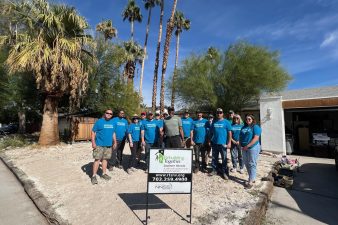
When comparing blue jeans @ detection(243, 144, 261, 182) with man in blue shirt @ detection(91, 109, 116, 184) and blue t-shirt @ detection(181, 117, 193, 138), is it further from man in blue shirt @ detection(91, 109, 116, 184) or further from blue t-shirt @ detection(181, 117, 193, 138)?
man in blue shirt @ detection(91, 109, 116, 184)

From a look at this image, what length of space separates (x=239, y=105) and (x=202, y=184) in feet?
39.0

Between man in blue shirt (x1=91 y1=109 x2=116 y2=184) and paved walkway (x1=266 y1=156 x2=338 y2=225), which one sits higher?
man in blue shirt (x1=91 y1=109 x2=116 y2=184)

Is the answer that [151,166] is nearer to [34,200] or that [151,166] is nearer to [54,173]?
[34,200]

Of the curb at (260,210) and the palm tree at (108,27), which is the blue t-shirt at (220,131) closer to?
the curb at (260,210)

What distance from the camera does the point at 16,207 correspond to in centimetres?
531

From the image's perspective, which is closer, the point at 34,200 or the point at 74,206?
the point at 74,206

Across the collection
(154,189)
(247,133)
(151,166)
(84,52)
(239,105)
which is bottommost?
(154,189)

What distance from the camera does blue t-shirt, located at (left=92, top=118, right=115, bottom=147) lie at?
21.6 ft

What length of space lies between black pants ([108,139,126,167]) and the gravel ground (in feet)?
2.53

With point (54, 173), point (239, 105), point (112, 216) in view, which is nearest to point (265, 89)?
point (239, 105)

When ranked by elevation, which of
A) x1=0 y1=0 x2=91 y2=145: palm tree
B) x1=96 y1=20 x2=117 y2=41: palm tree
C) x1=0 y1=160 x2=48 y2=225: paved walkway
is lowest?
x1=0 y1=160 x2=48 y2=225: paved walkway

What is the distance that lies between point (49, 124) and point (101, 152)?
323 inches

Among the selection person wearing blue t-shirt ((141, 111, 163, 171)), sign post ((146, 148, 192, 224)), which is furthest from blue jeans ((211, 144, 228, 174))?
sign post ((146, 148, 192, 224))

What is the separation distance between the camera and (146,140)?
302 inches
